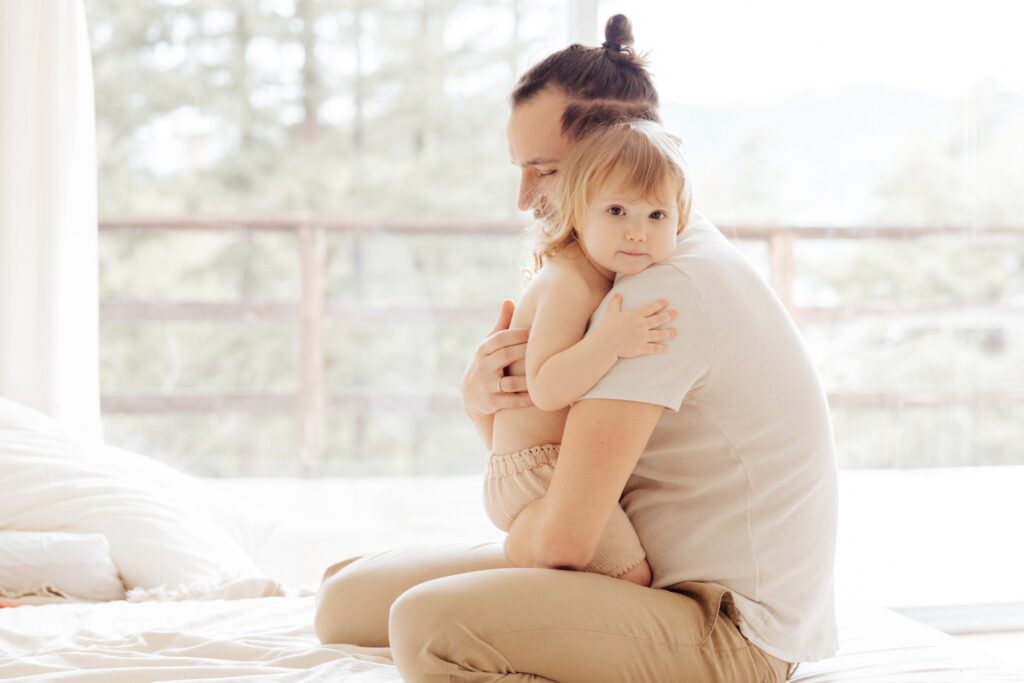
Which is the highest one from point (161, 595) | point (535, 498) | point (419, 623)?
point (535, 498)

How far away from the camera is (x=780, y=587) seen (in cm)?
124

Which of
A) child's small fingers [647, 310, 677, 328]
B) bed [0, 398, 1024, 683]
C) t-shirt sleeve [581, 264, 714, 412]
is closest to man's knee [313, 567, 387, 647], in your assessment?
bed [0, 398, 1024, 683]

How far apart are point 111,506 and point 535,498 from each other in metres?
1.12

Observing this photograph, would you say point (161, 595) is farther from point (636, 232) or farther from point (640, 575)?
point (636, 232)

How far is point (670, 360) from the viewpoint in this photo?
118 cm

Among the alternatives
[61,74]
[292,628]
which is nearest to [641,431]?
[292,628]

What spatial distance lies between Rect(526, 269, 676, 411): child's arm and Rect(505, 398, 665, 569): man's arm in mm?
35

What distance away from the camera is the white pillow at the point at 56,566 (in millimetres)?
1863

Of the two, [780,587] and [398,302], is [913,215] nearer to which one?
[398,302]

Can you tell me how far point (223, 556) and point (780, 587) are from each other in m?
1.28

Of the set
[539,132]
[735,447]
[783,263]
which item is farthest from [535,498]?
[783,263]

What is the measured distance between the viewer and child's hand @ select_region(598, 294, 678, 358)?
1171mm

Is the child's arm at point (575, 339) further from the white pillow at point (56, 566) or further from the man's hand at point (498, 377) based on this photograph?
the white pillow at point (56, 566)

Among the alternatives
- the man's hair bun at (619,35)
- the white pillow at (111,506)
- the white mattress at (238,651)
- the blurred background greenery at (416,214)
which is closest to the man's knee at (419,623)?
the white mattress at (238,651)
